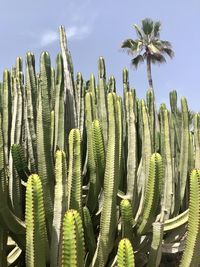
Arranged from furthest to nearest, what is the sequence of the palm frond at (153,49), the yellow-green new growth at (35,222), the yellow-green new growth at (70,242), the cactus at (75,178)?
the palm frond at (153,49)
the cactus at (75,178)
the yellow-green new growth at (35,222)
the yellow-green new growth at (70,242)

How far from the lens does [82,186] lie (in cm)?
346

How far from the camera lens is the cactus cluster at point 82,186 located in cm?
260

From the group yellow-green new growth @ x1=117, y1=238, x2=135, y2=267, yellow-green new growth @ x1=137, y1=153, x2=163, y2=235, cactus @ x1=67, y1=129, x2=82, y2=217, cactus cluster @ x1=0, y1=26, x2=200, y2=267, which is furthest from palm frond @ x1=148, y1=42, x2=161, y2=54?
yellow-green new growth @ x1=117, y1=238, x2=135, y2=267

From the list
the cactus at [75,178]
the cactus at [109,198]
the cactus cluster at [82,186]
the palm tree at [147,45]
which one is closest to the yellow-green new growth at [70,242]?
the cactus cluster at [82,186]

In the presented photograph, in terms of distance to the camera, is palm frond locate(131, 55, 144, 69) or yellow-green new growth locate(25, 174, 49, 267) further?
palm frond locate(131, 55, 144, 69)

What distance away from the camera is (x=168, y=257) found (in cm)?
457

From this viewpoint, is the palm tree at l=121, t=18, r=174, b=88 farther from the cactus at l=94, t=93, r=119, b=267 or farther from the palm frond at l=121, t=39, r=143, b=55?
the cactus at l=94, t=93, r=119, b=267

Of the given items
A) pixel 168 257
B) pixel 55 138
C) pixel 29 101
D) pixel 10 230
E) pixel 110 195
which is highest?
pixel 29 101

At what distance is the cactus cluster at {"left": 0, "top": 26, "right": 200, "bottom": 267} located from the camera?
260cm

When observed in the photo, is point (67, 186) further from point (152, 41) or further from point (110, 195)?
point (152, 41)

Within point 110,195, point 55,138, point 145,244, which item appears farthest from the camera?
point 55,138

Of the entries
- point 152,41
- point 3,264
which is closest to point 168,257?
point 3,264

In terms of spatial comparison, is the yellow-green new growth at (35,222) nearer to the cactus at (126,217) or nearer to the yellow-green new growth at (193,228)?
the cactus at (126,217)

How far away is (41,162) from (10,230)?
0.55 m
